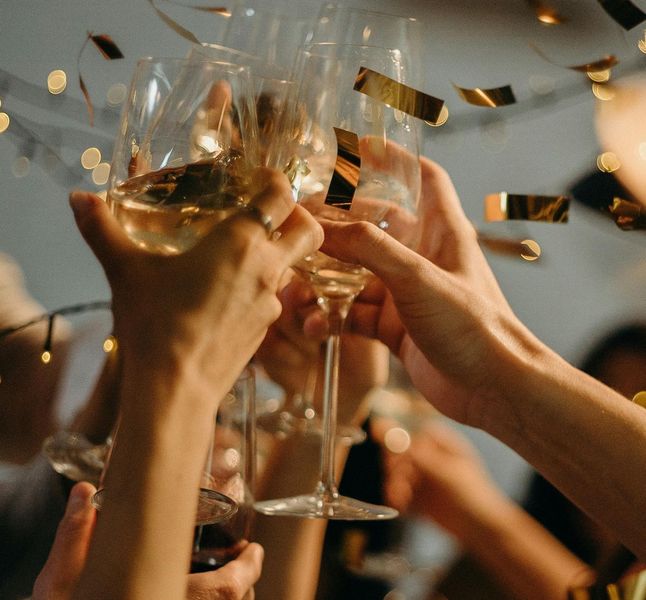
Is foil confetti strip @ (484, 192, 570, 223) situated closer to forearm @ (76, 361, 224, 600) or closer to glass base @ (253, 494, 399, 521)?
glass base @ (253, 494, 399, 521)

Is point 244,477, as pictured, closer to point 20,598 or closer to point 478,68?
point 20,598

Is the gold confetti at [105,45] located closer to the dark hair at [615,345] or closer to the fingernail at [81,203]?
the fingernail at [81,203]

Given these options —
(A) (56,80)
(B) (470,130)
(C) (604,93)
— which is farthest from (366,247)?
(C) (604,93)

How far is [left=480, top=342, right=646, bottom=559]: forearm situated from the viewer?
2.61 ft

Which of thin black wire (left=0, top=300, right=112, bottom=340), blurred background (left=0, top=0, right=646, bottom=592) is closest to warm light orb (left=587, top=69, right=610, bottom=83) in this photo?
blurred background (left=0, top=0, right=646, bottom=592)

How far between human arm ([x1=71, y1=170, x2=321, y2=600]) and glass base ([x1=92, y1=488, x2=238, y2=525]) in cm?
10

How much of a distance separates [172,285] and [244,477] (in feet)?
0.69

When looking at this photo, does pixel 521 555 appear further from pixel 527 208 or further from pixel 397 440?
pixel 527 208

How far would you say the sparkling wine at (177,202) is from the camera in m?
0.58

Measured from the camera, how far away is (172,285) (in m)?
0.54

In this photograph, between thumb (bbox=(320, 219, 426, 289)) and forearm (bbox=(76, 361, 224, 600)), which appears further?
thumb (bbox=(320, 219, 426, 289))

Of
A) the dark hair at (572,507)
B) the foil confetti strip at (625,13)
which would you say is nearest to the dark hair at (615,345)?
the dark hair at (572,507)

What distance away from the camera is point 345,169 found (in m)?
0.63

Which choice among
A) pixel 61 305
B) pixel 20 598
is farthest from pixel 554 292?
pixel 20 598
